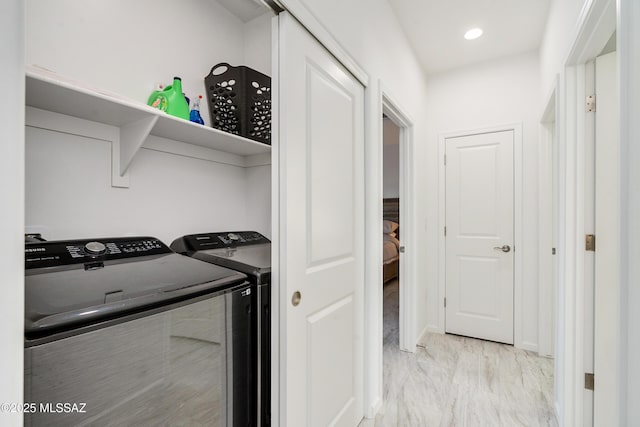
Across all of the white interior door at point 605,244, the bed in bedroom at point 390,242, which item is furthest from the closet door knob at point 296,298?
the bed in bedroom at point 390,242

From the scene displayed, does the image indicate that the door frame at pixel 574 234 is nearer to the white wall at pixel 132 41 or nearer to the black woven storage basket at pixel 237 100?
the black woven storage basket at pixel 237 100

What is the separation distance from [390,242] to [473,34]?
10.6 ft

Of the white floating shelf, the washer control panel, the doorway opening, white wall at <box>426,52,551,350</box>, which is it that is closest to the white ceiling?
white wall at <box>426,52,551,350</box>

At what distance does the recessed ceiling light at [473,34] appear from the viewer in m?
2.54

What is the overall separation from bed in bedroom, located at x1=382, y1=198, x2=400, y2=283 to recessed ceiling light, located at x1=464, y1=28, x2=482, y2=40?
246 cm

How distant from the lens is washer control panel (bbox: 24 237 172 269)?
92 cm

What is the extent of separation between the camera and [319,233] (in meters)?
1.40

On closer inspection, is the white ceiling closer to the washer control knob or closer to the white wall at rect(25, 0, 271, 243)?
the white wall at rect(25, 0, 271, 243)

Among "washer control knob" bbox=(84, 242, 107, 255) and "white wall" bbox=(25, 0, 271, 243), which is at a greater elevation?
"white wall" bbox=(25, 0, 271, 243)

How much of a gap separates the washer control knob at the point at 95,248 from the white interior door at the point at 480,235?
3012mm

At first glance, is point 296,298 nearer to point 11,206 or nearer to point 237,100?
point 11,206

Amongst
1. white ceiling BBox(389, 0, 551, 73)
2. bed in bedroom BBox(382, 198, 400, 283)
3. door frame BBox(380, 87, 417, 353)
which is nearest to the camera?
white ceiling BBox(389, 0, 551, 73)

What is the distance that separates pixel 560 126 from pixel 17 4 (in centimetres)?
222

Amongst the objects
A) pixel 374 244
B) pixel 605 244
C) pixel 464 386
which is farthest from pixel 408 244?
pixel 605 244
